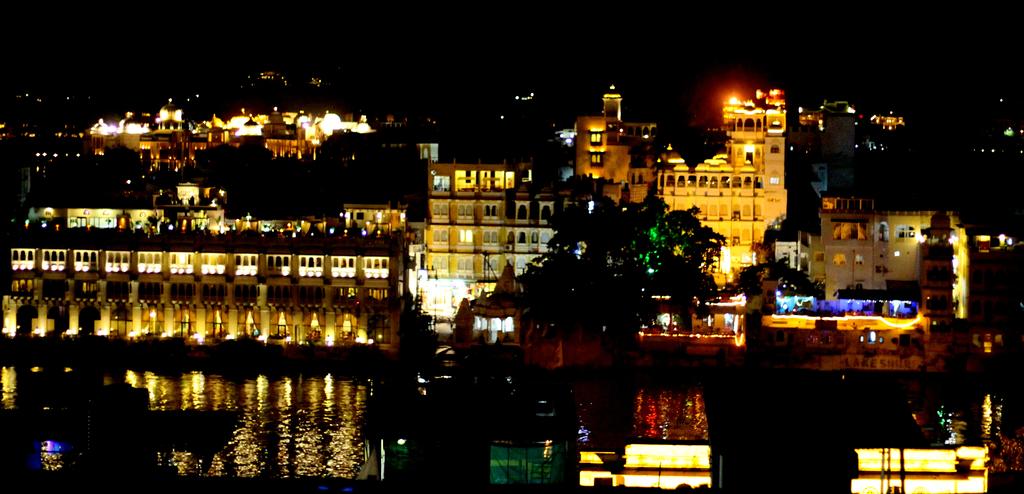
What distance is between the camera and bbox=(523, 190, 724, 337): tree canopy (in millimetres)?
44219

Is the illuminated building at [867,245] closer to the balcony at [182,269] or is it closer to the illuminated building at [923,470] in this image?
the balcony at [182,269]

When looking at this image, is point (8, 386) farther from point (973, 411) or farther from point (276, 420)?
point (973, 411)

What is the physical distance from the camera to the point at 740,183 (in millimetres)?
52750

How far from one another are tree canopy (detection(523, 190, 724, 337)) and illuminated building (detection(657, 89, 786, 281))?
3616 mm

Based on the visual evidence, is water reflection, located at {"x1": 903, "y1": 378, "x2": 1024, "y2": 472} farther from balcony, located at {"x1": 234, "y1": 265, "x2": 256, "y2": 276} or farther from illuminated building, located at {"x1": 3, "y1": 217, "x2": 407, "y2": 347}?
balcony, located at {"x1": 234, "y1": 265, "x2": 256, "y2": 276}

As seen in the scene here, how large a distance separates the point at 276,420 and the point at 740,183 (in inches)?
803

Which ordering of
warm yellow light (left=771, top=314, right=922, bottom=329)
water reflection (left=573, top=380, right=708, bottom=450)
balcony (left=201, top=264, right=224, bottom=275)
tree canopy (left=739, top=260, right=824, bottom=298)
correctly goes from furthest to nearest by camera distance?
balcony (left=201, top=264, right=224, bottom=275) → tree canopy (left=739, top=260, right=824, bottom=298) → warm yellow light (left=771, top=314, right=922, bottom=329) → water reflection (left=573, top=380, right=708, bottom=450)

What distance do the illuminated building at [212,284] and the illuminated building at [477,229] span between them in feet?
11.0

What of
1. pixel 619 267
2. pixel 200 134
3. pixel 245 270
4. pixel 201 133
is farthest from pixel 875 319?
pixel 201 133

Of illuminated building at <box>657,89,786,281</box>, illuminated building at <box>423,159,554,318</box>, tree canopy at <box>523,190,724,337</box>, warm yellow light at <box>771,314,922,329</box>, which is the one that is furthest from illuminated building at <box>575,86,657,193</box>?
warm yellow light at <box>771,314,922,329</box>

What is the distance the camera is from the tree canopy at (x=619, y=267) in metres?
44.2

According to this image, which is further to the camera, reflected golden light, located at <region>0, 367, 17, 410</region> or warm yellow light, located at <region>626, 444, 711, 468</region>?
reflected golden light, located at <region>0, 367, 17, 410</region>

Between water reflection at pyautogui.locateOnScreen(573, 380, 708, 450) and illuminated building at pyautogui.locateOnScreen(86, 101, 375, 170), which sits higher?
illuminated building at pyautogui.locateOnScreen(86, 101, 375, 170)

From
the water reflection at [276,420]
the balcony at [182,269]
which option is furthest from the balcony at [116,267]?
the water reflection at [276,420]
